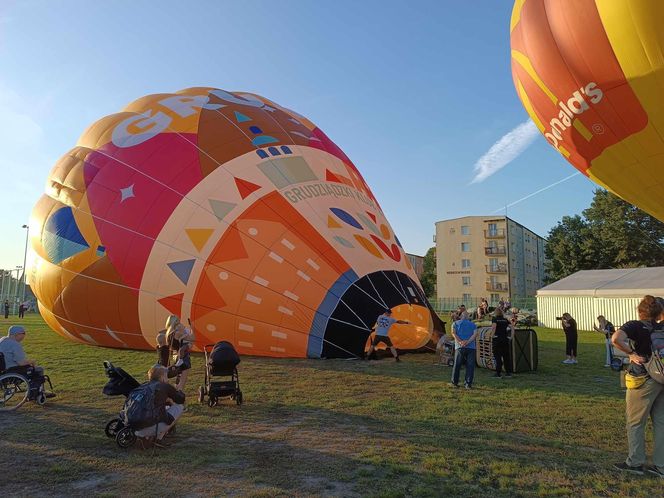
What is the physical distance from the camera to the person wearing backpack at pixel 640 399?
169 inches

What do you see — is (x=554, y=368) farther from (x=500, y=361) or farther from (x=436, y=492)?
(x=436, y=492)

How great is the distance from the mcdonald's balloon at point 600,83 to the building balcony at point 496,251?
165 feet

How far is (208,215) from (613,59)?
25.1 ft

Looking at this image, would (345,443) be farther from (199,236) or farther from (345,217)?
(345,217)

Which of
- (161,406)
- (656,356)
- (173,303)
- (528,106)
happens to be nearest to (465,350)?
(656,356)

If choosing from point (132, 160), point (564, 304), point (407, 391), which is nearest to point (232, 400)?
point (407, 391)

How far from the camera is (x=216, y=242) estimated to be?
988 cm

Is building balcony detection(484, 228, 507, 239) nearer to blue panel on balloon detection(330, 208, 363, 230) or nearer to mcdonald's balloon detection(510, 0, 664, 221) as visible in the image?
mcdonald's balloon detection(510, 0, 664, 221)

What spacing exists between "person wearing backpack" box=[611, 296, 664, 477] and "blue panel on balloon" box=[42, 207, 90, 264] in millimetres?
10193

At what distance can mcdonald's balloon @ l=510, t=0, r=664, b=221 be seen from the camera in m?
7.29

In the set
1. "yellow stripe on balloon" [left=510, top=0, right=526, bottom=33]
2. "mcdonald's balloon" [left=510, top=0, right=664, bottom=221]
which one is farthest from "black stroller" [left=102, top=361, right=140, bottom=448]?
"yellow stripe on balloon" [left=510, top=0, right=526, bottom=33]

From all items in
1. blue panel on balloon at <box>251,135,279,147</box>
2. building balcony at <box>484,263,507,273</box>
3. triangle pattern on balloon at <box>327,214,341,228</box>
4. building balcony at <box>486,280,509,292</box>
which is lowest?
triangle pattern on balloon at <box>327,214,341,228</box>

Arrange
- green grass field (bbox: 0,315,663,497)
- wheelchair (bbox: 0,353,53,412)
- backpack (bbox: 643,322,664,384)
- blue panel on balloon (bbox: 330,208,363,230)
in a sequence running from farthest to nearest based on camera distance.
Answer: blue panel on balloon (bbox: 330,208,363,230) → wheelchair (bbox: 0,353,53,412) → backpack (bbox: 643,322,664,384) → green grass field (bbox: 0,315,663,497)

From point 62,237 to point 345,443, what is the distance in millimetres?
8956
